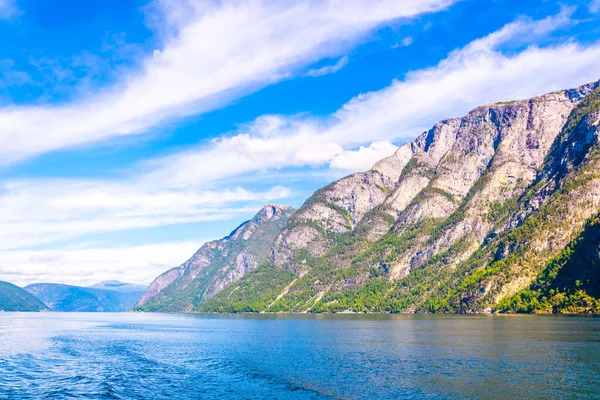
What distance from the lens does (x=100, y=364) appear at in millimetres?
90750

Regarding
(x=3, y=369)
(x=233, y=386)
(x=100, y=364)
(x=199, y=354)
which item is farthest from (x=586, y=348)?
(x=3, y=369)

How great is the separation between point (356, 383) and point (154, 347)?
7239 centimetres

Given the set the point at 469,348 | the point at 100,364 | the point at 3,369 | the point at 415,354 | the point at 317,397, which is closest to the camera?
the point at 317,397

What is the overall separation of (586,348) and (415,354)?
33.2m

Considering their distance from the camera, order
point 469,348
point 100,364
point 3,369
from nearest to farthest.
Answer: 1. point 3,369
2. point 100,364
3. point 469,348

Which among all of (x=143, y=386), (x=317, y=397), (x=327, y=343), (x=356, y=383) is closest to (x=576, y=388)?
(x=356, y=383)

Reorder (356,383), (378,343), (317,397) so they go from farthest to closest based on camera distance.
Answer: (378,343), (356,383), (317,397)

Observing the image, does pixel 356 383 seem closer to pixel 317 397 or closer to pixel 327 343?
pixel 317 397

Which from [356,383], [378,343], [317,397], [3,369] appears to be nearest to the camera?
[317,397]

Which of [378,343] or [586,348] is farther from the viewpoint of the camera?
[378,343]

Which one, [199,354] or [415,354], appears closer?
[415,354]

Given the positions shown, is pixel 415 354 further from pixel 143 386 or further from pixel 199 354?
pixel 143 386

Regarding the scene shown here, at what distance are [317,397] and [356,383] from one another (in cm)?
987

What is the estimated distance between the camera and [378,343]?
122m
